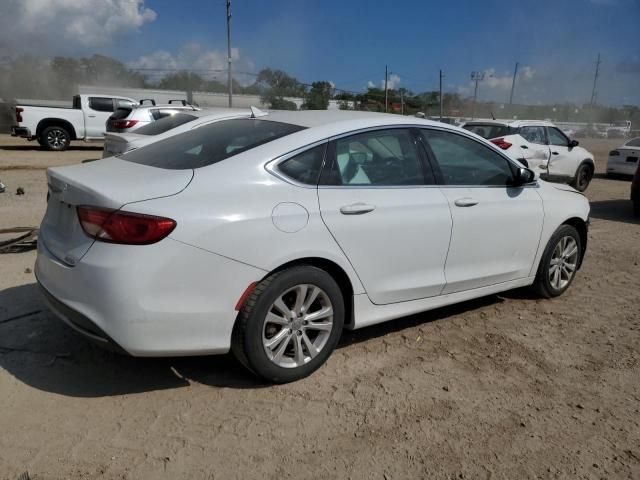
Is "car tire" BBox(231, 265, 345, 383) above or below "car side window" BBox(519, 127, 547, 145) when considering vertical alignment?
below

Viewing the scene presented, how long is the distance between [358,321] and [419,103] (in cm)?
4163

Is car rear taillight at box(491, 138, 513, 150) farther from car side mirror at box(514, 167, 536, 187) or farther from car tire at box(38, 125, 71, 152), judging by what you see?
car tire at box(38, 125, 71, 152)

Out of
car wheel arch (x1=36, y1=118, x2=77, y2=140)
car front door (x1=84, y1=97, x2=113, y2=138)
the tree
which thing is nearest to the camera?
car wheel arch (x1=36, y1=118, x2=77, y2=140)

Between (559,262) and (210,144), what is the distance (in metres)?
3.28

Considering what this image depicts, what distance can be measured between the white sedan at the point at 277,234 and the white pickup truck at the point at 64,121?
1544 cm

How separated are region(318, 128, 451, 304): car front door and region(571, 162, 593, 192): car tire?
966 centimetres

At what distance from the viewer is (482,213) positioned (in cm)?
414

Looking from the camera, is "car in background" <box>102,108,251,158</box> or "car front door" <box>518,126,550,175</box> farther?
"car front door" <box>518,126,550,175</box>

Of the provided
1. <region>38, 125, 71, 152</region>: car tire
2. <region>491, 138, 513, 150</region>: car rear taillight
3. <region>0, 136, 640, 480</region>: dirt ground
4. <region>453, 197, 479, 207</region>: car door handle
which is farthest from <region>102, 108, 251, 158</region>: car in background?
<region>38, 125, 71, 152</region>: car tire

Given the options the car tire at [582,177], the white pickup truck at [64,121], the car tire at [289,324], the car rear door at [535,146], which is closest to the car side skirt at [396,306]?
the car tire at [289,324]

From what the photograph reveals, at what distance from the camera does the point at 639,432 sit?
303 cm

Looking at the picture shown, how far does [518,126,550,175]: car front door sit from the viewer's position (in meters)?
11.0

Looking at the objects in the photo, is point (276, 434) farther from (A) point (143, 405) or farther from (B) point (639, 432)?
(B) point (639, 432)

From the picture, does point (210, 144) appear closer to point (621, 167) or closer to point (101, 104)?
point (621, 167)
